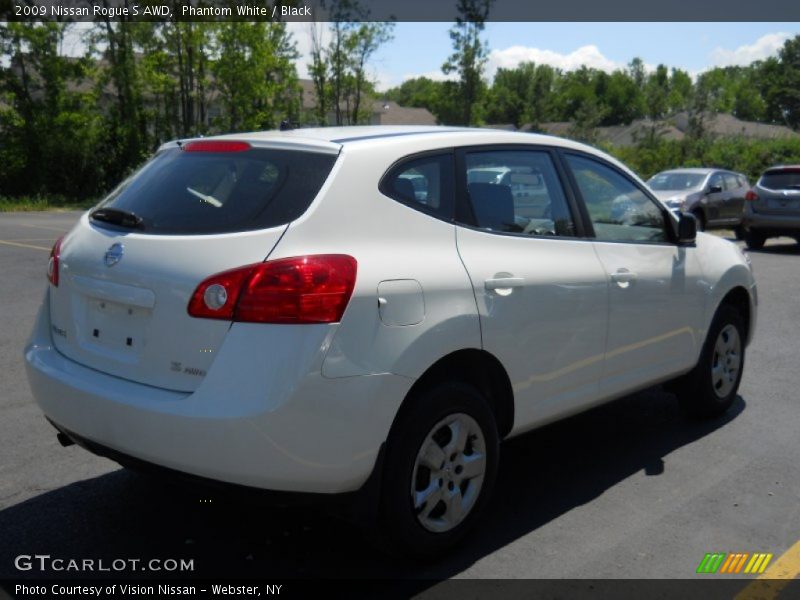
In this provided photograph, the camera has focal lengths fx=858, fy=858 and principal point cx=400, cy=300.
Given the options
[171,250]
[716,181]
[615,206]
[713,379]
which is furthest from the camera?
[716,181]

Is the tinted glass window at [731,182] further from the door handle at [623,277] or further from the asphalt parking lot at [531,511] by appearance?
the door handle at [623,277]

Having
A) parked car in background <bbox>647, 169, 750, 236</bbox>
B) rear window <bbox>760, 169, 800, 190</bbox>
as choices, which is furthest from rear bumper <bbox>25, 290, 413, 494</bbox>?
parked car in background <bbox>647, 169, 750, 236</bbox>

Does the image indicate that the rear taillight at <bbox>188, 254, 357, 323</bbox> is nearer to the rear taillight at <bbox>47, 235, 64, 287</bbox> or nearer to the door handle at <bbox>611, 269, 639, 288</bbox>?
the rear taillight at <bbox>47, 235, 64, 287</bbox>

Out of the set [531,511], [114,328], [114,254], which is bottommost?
[531,511]

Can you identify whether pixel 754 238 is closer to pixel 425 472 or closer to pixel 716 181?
pixel 716 181

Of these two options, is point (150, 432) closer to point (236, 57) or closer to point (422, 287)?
point (422, 287)

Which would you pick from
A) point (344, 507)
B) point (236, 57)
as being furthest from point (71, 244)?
point (236, 57)

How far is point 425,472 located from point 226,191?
1.43m

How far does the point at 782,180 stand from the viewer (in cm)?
1750

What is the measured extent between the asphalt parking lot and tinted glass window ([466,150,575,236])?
141cm

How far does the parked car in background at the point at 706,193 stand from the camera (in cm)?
1900

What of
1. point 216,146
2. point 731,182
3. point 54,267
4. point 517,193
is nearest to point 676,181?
point 731,182

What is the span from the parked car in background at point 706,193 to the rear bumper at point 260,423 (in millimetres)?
16466

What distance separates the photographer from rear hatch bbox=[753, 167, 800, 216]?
1698 cm
